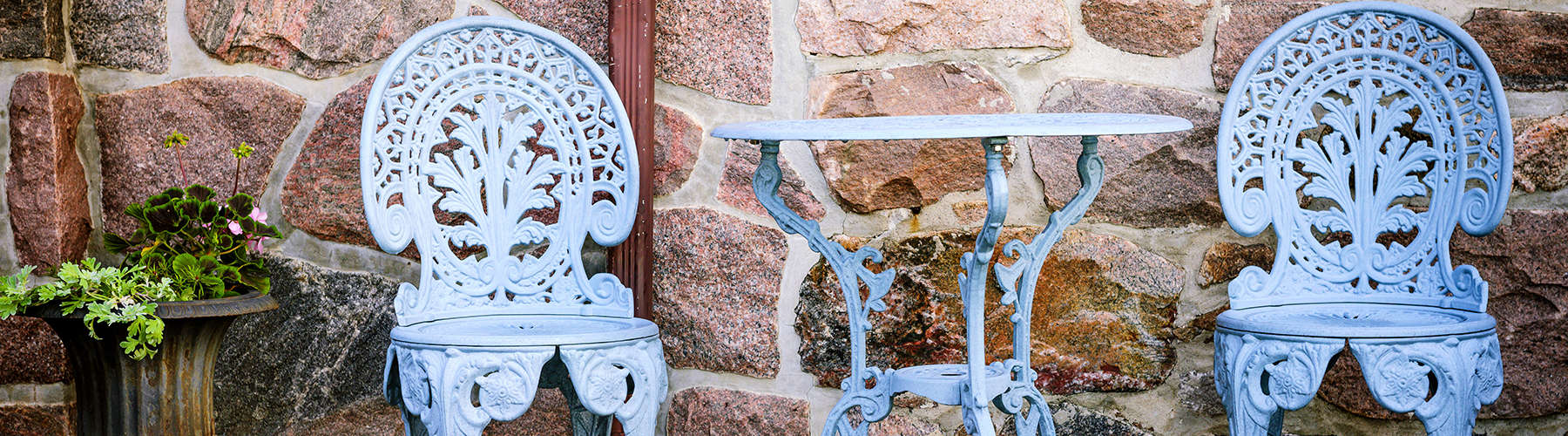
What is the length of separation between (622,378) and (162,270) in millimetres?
787

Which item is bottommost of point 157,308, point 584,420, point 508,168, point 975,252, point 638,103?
point 584,420

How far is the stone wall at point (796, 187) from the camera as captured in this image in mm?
2295

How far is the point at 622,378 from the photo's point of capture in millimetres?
1880

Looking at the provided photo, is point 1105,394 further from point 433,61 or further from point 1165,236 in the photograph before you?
point 433,61

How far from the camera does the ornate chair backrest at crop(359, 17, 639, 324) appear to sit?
2110 mm

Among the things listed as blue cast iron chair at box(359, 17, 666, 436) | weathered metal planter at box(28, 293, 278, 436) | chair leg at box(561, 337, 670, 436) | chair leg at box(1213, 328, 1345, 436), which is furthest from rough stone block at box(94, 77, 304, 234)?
chair leg at box(1213, 328, 1345, 436)

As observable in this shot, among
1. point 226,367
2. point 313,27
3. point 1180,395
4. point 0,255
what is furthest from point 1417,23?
point 0,255

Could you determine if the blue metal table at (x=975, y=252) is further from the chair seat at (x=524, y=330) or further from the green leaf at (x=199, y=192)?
the green leaf at (x=199, y=192)

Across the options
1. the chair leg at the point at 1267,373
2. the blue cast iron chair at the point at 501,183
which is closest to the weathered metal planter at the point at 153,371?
the blue cast iron chair at the point at 501,183

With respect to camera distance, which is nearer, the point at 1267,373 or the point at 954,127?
the point at 954,127

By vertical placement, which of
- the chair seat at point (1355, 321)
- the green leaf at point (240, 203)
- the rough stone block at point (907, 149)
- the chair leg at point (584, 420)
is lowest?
the chair leg at point (584, 420)

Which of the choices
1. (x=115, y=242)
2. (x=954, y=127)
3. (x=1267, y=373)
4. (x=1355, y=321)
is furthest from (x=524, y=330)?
(x=1355, y=321)

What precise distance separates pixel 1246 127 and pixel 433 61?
1391mm

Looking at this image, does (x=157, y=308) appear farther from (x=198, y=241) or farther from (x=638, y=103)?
(x=638, y=103)
